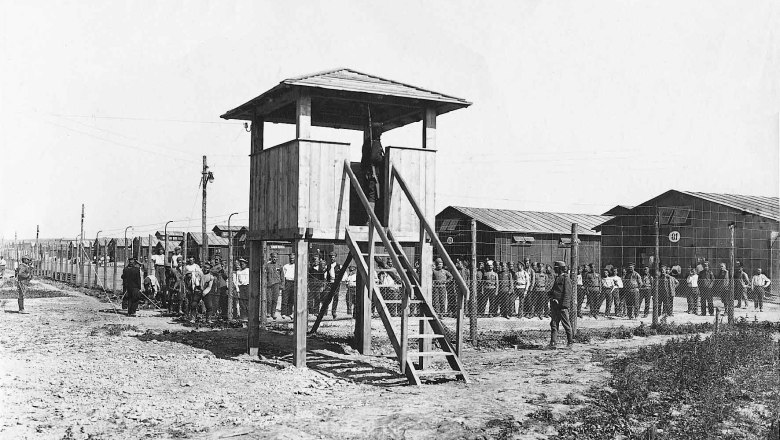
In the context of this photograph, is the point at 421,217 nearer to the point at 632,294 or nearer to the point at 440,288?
the point at 440,288

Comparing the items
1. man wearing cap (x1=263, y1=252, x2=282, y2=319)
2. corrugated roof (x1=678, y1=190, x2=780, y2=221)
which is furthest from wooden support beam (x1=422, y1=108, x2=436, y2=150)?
corrugated roof (x1=678, y1=190, x2=780, y2=221)

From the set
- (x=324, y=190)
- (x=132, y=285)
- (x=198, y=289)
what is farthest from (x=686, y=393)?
(x=132, y=285)

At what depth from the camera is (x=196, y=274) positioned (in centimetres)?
2206

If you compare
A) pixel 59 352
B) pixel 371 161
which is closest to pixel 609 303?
pixel 371 161

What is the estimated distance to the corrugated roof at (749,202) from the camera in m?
32.1

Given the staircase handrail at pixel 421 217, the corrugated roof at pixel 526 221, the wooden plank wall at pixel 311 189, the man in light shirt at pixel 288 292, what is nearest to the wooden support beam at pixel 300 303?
the wooden plank wall at pixel 311 189

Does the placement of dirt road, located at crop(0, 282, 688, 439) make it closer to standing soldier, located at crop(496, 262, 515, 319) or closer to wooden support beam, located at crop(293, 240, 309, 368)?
wooden support beam, located at crop(293, 240, 309, 368)

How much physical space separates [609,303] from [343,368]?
13.7 m

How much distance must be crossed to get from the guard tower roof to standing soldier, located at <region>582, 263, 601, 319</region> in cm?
1040

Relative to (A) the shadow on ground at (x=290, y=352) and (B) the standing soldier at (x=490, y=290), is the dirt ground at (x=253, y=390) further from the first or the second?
(B) the standing soldier at (x=490, y=290)

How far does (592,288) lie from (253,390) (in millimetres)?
15514

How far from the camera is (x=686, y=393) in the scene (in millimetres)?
11094

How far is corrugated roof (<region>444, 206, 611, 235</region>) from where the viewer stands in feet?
124

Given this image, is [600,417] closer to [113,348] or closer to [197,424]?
[197,424]
